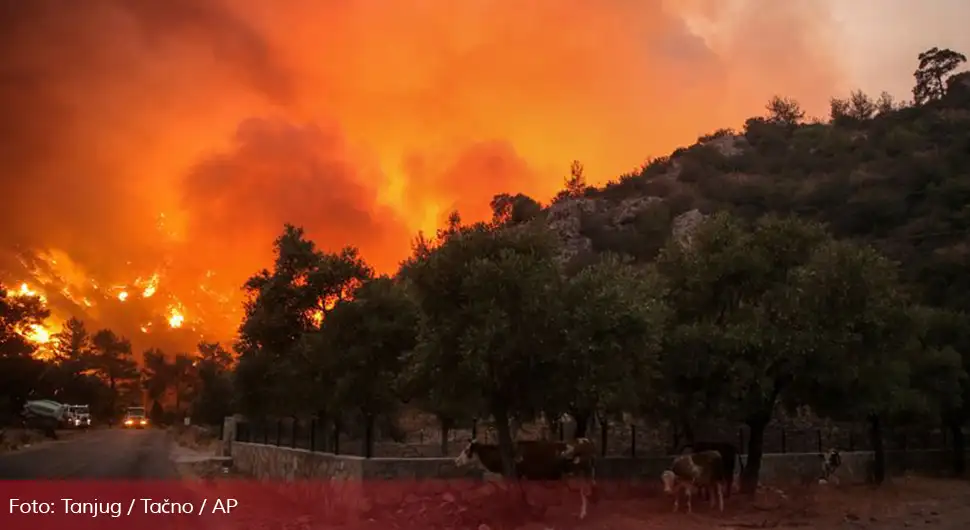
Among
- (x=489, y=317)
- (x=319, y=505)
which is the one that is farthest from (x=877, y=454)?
(x=319, y=505)

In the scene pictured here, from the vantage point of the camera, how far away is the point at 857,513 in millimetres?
21938

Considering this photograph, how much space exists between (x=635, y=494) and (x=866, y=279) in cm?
1073

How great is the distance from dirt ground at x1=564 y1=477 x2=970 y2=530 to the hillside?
32886 millimetres

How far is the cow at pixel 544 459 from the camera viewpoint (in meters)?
22.0

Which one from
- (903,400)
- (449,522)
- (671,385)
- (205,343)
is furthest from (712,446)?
(205,343)

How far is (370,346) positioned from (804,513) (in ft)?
53.7

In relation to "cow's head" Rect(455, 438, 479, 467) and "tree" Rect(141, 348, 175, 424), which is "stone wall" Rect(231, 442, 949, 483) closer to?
"cow's head" Rect(455, 438, 479, 467)

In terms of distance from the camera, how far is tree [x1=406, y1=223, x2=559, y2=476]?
1806 centimetres

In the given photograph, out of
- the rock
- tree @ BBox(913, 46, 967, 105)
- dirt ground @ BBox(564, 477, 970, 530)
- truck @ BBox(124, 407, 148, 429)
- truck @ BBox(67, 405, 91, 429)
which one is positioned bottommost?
truck @ BBox(124, 407, 148, 429)

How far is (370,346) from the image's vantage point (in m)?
28.1

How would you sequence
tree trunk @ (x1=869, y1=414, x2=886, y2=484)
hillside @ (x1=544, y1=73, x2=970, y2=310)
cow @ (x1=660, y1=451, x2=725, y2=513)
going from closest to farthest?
cow @ (x1=660, y1=451, x2=725, y2=513) < tree trunk @ (x1=869, y1=414, x2=886, y2=484) < hillside @ (x1=544, y1=73, x2=970, y2=310)

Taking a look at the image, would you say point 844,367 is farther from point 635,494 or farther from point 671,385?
point 635,494

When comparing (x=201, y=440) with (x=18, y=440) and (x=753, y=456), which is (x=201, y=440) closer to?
(x=18, y=440)

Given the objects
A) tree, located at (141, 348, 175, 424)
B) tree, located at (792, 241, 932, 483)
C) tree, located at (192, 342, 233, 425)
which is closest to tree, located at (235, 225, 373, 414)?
tree, located at (792, 241, 932, 483)
